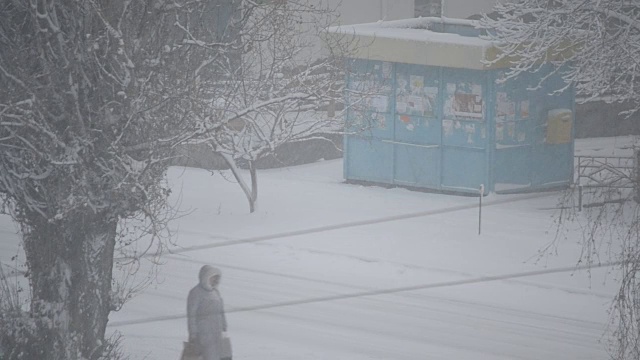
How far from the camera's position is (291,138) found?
18.5 metres

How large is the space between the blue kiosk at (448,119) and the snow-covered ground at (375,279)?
1.64 feet

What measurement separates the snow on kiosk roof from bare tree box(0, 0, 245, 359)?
9518 mm

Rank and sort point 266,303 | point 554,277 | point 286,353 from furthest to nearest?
point 554,277 < point 266,303 < point 286,353

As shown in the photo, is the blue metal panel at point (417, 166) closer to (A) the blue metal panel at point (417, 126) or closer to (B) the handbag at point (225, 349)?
(A) the blue metal panel at point (417, 126)

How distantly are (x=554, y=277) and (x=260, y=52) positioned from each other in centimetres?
543

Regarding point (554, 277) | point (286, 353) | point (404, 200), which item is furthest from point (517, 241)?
point (286, 353)

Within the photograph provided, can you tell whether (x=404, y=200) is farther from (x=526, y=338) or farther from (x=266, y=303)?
Answer: (x=526, y=338)

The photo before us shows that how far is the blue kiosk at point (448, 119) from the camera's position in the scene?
20.0 meters

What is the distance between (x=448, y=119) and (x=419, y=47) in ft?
4.62

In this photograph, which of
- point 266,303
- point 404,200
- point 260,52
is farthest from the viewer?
point 404,200

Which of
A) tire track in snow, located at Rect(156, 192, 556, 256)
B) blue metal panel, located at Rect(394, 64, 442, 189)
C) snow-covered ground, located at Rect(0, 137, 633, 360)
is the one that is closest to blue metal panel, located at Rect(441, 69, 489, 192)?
blue metal panel, located at Rect(394, 64, 442, 189)

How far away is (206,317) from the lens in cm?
1002

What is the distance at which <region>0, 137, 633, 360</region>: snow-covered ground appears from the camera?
12477mm

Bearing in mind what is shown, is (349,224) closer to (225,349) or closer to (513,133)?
(513,133)
